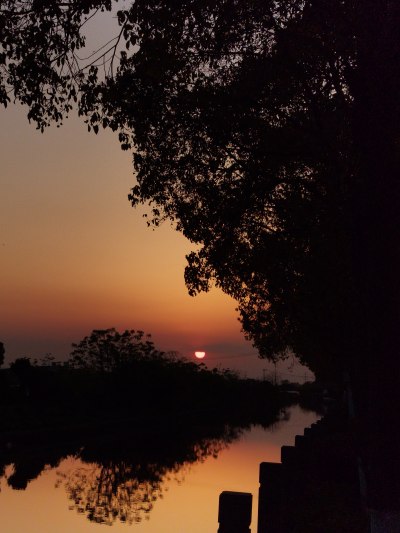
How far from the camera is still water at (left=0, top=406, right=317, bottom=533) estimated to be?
17609 mm

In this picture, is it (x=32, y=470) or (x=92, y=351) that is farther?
(x=92, y=351)

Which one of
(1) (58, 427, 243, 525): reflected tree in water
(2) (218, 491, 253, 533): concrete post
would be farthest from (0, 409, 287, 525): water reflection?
(2) (218, 491, 253, 533): concrete post

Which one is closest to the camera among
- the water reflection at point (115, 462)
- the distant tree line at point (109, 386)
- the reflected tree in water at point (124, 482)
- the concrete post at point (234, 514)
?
the concrete post at point (234, 514)

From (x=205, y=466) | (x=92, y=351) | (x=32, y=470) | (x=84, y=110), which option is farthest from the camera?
(x=92, y=351)

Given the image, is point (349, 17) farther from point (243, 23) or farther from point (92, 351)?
point (92, 351)

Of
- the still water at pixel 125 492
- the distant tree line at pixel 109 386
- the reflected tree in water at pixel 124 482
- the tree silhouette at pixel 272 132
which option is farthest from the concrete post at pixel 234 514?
the distant tree line at pixel 109 386

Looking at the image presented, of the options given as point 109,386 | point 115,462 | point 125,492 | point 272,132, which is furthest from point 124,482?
point 109,386

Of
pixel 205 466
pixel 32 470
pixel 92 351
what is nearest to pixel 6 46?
pixel 32 470

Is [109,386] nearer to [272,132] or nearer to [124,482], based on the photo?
[124,482]

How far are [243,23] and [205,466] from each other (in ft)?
77.1

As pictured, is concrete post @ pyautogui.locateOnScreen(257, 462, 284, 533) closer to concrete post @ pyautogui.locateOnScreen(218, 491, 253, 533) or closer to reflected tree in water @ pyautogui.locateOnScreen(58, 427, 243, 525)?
concrete post @ pyautogui.locateOnScreen(218, 491, 253, 533)

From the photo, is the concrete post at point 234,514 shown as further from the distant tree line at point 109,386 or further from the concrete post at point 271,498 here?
the distant tree line at point 109,386

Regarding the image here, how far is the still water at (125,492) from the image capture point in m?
17.6

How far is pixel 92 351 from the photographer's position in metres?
71.1
